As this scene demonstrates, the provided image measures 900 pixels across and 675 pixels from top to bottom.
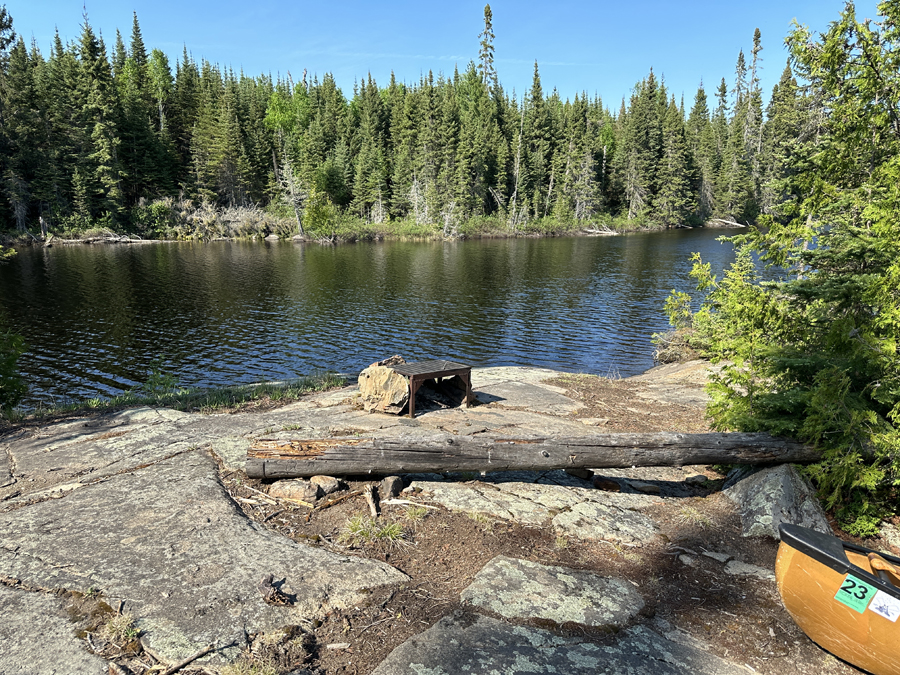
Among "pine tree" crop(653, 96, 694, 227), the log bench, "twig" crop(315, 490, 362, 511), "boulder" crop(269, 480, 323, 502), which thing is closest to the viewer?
"twig" crop(315, 490, 362, 511)

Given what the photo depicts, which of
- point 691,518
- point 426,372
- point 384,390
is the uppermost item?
point 426,372

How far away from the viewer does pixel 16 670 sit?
10.4ft

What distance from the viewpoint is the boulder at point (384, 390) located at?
8.49 metres

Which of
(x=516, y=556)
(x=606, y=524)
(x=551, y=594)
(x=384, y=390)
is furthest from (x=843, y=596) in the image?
(x=384, y=390)

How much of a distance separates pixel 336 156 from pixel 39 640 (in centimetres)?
7880

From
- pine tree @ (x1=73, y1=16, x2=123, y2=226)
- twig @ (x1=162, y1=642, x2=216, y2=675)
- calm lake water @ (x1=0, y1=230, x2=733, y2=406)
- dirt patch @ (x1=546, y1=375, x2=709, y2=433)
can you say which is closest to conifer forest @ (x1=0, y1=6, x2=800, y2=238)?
pine tree @ (x1=73, y1=16, x2=123, y2=226)

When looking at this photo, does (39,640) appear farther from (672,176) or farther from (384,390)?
(672,176)

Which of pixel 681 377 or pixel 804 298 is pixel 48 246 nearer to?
pixel 681 377

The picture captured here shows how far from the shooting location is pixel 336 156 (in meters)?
75.6

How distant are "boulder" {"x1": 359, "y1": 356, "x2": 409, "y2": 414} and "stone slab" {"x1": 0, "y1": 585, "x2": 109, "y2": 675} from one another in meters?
5.16

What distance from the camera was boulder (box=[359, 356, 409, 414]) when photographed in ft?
27.9

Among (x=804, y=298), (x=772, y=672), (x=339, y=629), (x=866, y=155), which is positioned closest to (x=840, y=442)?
(x=804, y=298)

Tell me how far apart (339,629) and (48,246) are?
65.0 m

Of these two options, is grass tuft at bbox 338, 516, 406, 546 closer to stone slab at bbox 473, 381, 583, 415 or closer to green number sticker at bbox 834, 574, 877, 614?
green number sticker at bbox 834, 574, 877, 614
